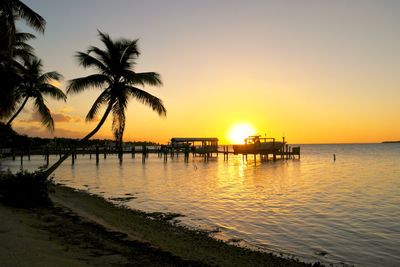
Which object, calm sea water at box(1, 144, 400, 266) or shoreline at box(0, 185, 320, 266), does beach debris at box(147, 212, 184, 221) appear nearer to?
calm sea water at box(1, 144, 400, 266)

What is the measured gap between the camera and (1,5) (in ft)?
40.5

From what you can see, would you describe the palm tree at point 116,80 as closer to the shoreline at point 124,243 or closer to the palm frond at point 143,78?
the palm frond at point 143,78

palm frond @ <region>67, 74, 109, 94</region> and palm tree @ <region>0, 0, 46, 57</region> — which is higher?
palm tree @ <region>0, 0, 46, 57</region>

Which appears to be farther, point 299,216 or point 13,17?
point 299,216

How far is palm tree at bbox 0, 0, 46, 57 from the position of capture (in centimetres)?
1232

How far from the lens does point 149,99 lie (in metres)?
17.6

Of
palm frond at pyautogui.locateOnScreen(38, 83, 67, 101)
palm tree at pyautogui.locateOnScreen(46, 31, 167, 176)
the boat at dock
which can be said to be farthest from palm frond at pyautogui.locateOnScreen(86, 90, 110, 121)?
the boat at dock

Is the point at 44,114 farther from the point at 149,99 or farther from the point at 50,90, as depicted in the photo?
the point at 149,99

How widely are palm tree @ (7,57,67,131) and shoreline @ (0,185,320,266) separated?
10.3 metres

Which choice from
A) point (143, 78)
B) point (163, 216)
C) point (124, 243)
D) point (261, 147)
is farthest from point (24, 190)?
point (261, 147)

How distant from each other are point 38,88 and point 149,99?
847 cm

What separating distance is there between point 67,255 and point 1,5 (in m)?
9.76

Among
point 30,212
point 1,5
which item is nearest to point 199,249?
point 30,212

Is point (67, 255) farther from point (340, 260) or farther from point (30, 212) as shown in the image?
point (340, 260)
